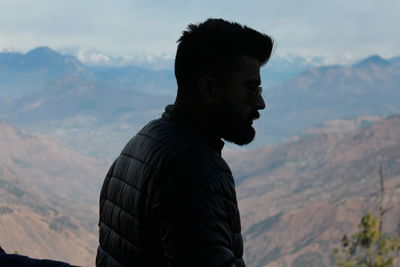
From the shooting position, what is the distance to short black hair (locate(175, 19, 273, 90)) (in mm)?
3449

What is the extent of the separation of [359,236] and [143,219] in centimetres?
2110

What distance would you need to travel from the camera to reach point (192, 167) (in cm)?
300

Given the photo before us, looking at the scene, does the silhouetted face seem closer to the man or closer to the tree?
the man

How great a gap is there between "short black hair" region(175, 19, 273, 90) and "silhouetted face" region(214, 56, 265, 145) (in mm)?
52

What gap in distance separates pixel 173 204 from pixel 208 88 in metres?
0.81

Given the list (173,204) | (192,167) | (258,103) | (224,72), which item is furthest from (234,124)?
(173,204)

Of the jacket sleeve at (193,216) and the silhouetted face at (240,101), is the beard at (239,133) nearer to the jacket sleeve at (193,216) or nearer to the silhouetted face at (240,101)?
the silhouetted face at (240,101)

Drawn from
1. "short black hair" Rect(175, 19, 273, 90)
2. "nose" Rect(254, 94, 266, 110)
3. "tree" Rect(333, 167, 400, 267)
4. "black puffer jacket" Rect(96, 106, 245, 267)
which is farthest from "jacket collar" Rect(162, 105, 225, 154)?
"tree" Rect(333, 167, 400, 267)

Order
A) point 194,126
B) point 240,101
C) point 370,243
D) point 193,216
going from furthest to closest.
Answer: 1. point 370,243
2. point 240,101
3. point 194,126
4. point 193,216

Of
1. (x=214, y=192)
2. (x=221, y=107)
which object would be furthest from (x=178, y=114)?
(x=214, y=192)

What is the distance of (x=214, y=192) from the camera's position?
9.73 feet

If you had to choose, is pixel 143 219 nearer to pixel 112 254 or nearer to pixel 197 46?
pixel 112 254

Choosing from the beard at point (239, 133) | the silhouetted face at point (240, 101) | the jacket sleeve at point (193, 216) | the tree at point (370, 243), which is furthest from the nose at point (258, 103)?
the tree at point (370, 243)

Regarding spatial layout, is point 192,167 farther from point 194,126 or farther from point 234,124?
point 234,124
